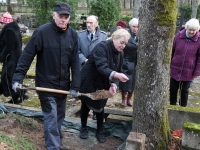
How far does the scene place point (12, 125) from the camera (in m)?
4.34

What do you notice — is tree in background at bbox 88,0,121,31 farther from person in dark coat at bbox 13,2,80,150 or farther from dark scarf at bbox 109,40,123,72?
person in dark coat at bbox 13,2,80,150

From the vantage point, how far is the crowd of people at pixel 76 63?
11.8ft

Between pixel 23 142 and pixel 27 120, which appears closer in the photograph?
pixel 23 142

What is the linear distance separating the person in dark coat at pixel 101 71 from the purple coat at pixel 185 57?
139 centimetres

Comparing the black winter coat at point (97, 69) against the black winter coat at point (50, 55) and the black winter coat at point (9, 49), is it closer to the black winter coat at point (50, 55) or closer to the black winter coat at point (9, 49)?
the black winter coat at point (50, 55)

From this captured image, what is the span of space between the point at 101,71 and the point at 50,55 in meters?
0.71

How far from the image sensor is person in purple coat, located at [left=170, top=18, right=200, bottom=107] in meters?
4.96

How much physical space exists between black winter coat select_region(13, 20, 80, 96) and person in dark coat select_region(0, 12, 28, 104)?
206 cm

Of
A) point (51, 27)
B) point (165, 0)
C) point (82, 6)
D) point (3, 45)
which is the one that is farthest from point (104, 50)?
point (82, 6)

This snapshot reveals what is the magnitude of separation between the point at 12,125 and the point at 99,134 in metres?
1.30

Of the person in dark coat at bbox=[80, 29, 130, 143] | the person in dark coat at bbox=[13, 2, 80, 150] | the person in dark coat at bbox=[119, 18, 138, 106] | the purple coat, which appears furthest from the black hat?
the purple coat

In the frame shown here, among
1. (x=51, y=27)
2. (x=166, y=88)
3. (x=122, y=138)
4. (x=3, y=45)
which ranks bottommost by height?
(x=122, y=138)

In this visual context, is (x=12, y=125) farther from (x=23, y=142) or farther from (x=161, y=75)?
(x=161, y=75)

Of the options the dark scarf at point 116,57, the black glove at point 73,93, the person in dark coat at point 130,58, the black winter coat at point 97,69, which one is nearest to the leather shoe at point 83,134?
the black winter coat at point 97,69
